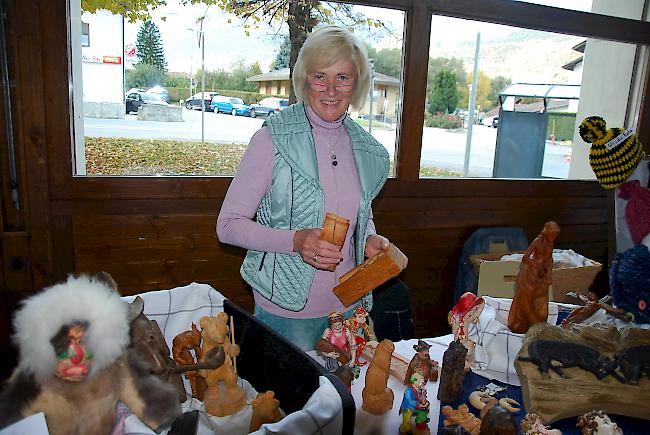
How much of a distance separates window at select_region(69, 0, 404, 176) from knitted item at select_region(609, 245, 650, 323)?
3.76ft

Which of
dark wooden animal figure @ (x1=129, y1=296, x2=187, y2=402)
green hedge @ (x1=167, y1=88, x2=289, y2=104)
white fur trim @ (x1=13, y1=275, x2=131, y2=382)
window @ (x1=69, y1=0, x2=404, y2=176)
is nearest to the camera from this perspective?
white fur trim @ (x1=13, y1=275, x2=131, y2=382)

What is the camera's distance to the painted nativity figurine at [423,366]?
3.67 feet

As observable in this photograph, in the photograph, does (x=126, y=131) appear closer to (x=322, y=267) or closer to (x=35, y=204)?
(x=35, y=204)

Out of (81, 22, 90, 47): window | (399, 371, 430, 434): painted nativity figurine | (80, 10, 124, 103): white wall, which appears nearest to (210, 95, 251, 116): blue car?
(80, 10, 124, 103): white wall

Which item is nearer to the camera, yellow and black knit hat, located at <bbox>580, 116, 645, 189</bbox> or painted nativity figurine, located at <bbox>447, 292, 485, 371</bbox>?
painted nativity figurine, located at <bbox>447, 292, 485, 371</bbox>

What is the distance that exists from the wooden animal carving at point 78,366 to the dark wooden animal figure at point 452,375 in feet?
2.08

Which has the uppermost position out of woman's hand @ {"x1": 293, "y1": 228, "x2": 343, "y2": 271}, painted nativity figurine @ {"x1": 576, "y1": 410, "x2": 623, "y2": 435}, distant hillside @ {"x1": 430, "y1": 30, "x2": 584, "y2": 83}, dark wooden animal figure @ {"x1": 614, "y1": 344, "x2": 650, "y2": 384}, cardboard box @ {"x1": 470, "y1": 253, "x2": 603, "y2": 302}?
distant hillside @ {"x1": 430, "y1": 30, "x2": 584, "y2": 83}

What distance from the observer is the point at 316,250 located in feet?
3.62

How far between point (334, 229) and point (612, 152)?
0.91 m

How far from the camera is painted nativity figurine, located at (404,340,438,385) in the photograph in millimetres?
1118

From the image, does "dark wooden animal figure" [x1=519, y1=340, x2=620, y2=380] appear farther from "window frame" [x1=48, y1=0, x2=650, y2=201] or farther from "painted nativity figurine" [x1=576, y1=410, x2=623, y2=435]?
"window frame" [x1=48, y1=0, x2=650, y2=201]

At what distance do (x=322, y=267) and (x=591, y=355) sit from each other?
23.9 inches

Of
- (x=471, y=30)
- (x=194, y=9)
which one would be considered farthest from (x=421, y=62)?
(x=194, y=9)

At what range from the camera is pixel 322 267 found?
44.6 inches
